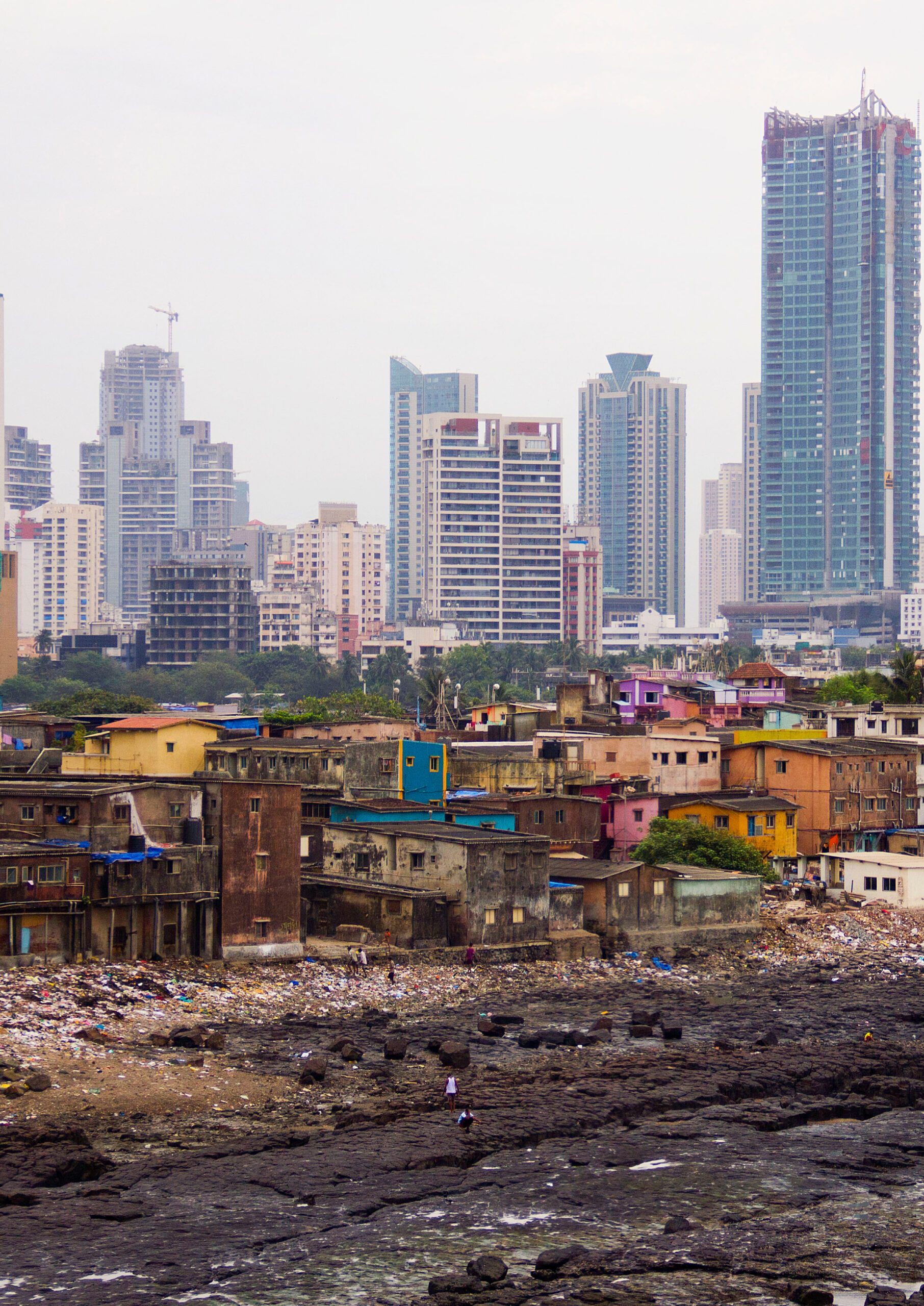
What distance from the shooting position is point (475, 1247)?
82.7ft

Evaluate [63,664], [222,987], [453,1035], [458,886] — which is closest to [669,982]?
[458,886]

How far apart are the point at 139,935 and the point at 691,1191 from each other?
1708 cm

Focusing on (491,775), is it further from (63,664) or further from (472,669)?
(63,664)

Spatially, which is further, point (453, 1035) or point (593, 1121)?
point (453, 1035)

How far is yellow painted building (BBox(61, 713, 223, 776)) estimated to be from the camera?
52969 mm

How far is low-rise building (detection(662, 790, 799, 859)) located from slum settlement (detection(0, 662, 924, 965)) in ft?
0.24

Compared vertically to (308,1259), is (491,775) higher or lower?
higher

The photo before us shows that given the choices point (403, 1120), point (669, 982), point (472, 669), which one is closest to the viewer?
point (403, 1120)

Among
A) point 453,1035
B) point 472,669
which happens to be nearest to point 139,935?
point 453,1035

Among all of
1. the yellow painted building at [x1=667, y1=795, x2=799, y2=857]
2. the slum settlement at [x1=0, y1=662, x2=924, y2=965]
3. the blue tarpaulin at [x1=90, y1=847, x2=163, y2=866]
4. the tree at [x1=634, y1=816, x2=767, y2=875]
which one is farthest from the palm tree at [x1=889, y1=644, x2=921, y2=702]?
the blue tarpaulin at [x1=90, y1=847, x2=163, y2=866]

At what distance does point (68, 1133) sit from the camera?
91.4ft

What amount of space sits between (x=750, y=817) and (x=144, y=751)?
809 inches

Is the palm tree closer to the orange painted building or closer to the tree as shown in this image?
the orange painted building

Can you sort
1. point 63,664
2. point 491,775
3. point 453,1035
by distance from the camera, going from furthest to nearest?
point 63,664, point 491,775, point 453,1035
